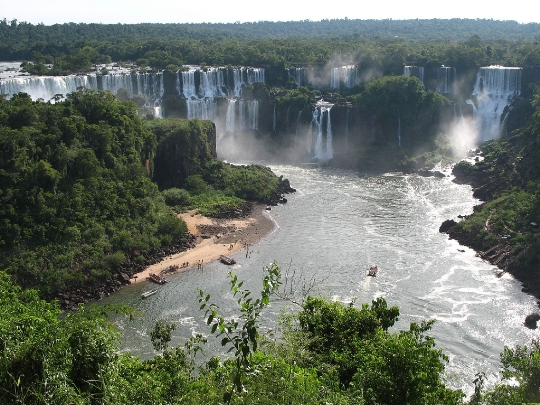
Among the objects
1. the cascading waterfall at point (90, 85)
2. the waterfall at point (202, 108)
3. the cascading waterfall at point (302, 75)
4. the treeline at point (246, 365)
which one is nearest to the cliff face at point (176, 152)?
the cascading waterfall at point (90, 85)

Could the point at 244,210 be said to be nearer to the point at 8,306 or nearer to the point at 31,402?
the point at 8,306

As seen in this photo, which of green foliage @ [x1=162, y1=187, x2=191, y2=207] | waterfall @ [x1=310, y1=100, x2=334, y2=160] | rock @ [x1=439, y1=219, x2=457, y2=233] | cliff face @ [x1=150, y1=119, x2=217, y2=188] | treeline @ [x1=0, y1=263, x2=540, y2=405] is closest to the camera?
treeline @ [x1=0, y1=263, x2=540, y2=405]

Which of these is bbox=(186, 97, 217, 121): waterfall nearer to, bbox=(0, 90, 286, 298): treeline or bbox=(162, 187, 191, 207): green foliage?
bbox=(0, 90, 286, 298): treeline

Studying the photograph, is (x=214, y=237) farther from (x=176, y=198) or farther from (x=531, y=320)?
(x=531, y=320)

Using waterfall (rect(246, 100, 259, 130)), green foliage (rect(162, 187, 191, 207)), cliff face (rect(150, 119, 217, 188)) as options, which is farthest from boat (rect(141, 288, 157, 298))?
waterfall (rect(246, 100, 259, 130))

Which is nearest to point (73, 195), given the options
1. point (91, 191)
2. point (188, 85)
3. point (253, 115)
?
point (91, 191)

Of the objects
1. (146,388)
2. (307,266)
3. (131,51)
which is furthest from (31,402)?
(131,51)
